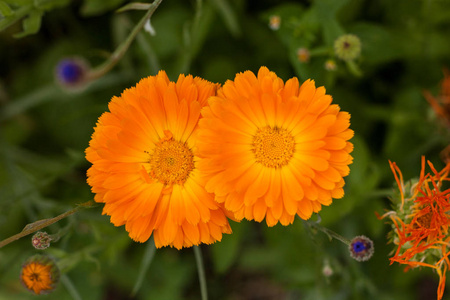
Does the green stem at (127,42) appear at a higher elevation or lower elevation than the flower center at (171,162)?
higher

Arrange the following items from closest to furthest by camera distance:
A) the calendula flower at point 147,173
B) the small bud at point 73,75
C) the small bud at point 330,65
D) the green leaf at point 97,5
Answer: the calendula flower at point 147,173 < the small bud at point 330,65 < the small bud at point 73,75 < the green leaf at point 97,5

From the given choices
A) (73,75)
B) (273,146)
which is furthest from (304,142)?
(73,75)

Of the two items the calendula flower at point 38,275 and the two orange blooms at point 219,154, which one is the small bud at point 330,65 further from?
the calendula flower at point 38,275

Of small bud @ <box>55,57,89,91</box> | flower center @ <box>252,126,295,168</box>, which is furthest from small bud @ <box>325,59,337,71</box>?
small bud @ <box>55,57,89,91</box>

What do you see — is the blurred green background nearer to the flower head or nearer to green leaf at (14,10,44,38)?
green leaf at (14,10,44,38)

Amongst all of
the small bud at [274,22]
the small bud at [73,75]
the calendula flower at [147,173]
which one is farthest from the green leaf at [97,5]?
the calendula flower at [147,173]
